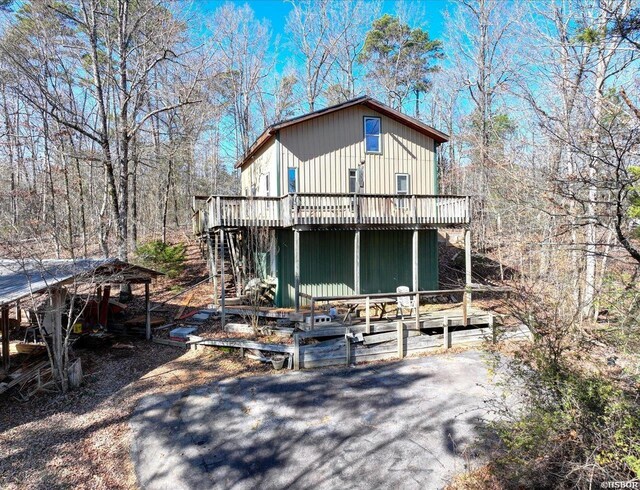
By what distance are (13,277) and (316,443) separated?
7.70m

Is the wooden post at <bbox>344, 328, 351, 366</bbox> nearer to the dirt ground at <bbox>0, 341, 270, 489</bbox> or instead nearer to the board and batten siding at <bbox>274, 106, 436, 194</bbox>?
the dirt ground at <bbox>0, 341, 270, 489</bbox>

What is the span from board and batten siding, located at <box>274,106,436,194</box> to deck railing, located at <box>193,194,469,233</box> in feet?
5.24

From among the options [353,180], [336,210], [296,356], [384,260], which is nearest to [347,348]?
[296,356]

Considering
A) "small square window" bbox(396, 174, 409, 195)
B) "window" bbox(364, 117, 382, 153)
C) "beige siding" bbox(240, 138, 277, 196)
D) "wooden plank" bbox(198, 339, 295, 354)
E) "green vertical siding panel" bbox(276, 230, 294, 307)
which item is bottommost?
"wooden plank" bbox(198, 339, 295, 354)

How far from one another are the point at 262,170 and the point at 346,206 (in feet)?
15.9

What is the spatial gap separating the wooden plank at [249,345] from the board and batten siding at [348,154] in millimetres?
5618

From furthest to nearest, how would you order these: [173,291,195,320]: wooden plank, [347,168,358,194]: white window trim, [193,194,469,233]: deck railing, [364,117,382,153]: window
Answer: [364,117,382,153]: window → [347,168,358,194]: white window trim → [173,291,195,320]: wooden plank → [193,194,469,233]: deck railing

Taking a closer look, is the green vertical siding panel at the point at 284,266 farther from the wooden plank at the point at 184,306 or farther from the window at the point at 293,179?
the wooden plank at the point at 184,306

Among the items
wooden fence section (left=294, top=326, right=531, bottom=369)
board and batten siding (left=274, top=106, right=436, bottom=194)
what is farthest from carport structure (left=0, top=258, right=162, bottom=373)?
board and batten siding (left=274, top=106, right=436, bottom=194)

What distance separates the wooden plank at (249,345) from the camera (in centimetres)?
866

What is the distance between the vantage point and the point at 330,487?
15.7ft

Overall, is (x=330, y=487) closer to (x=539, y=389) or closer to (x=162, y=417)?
(x=539, y=389)

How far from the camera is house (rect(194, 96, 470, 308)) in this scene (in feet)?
38.8

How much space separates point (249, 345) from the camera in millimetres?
9023
